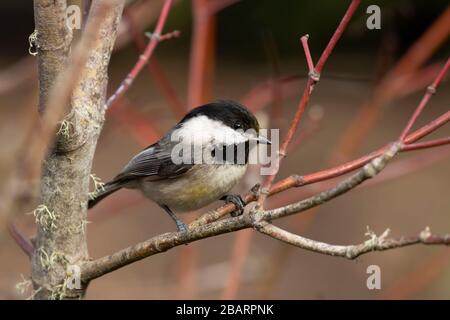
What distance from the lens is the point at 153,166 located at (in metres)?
2.62

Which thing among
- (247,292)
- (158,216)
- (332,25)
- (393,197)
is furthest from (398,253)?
(332,25)

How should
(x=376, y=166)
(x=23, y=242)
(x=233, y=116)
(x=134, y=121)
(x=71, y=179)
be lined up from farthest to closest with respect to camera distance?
(x=134, y=121) → (x=233, y=116) → (x=23, y=242) → (x=71, y=179) → (x=376, y=166)

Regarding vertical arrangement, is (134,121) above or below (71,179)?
above

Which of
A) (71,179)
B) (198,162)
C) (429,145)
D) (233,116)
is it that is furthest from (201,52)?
(429,145)

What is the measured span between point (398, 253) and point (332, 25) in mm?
2772

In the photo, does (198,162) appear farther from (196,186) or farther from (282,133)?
(282,133)

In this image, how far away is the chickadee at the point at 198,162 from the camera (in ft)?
7.91

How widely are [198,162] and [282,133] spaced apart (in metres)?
0.65

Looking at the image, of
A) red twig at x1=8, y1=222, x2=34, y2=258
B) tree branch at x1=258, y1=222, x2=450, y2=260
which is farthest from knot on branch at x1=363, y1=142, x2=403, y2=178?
red twig at x1=8, y1=222, x2=34, y2=258

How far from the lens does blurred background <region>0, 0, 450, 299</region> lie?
92.7 inches

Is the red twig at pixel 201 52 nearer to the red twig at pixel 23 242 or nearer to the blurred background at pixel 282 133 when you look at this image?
the blurred background at pixel 282 133

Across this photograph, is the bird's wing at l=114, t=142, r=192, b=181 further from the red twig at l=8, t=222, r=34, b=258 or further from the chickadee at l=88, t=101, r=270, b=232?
the red twig at l=8, t=222, r=34, b=258

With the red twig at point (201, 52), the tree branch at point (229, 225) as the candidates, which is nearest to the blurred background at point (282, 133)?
the red twig at point (201, 52)

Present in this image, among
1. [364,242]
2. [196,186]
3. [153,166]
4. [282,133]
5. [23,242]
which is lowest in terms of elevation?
[364,242]
